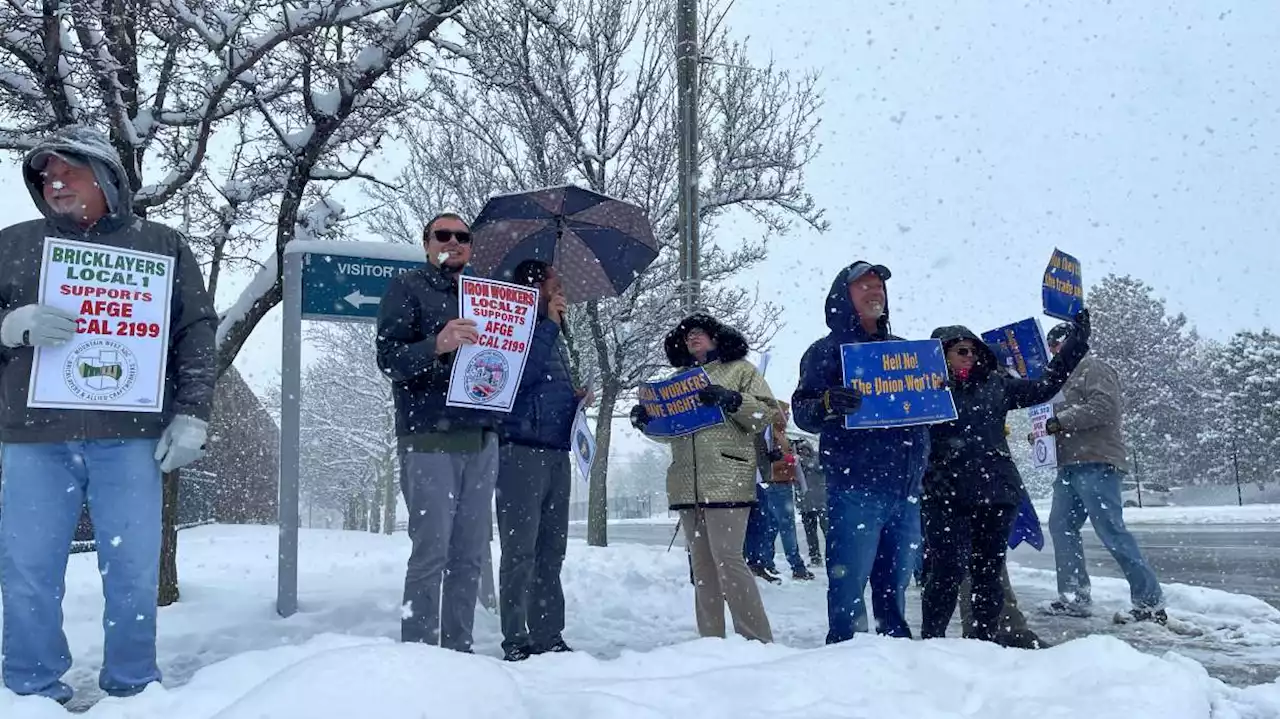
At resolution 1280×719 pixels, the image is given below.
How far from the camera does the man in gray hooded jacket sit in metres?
3.21

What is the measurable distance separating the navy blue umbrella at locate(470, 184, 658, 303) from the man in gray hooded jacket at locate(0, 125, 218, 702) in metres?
2.44

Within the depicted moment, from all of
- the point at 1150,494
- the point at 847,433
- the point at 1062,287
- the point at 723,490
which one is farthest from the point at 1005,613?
the point at 1150,494

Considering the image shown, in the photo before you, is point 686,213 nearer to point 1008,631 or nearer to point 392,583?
point 392,583

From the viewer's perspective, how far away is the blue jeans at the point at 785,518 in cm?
945

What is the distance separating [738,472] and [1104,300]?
158ft

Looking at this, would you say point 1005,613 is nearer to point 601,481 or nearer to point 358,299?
point 358,299

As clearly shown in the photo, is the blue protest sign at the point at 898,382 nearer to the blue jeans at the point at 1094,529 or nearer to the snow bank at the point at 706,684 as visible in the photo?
the snow bank at the point at 706,684

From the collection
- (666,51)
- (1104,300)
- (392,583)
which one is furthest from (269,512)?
(1104,300)

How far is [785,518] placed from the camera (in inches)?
378

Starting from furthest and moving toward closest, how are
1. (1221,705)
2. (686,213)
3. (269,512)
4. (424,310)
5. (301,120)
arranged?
(269,512) < (686,213) < (301,120) < (424,310) < (1221,705)

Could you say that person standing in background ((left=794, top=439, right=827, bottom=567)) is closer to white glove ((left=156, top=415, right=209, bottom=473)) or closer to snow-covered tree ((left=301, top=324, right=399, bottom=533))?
white glove ((left=156, top=415, right=209, bottom=473))

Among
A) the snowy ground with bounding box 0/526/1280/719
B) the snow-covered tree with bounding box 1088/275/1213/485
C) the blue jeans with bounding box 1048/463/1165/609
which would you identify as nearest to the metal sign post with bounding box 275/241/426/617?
the snowy ground with bounding box 0/526/1280/719

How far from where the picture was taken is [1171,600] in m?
6.62

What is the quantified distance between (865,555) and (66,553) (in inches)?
133
